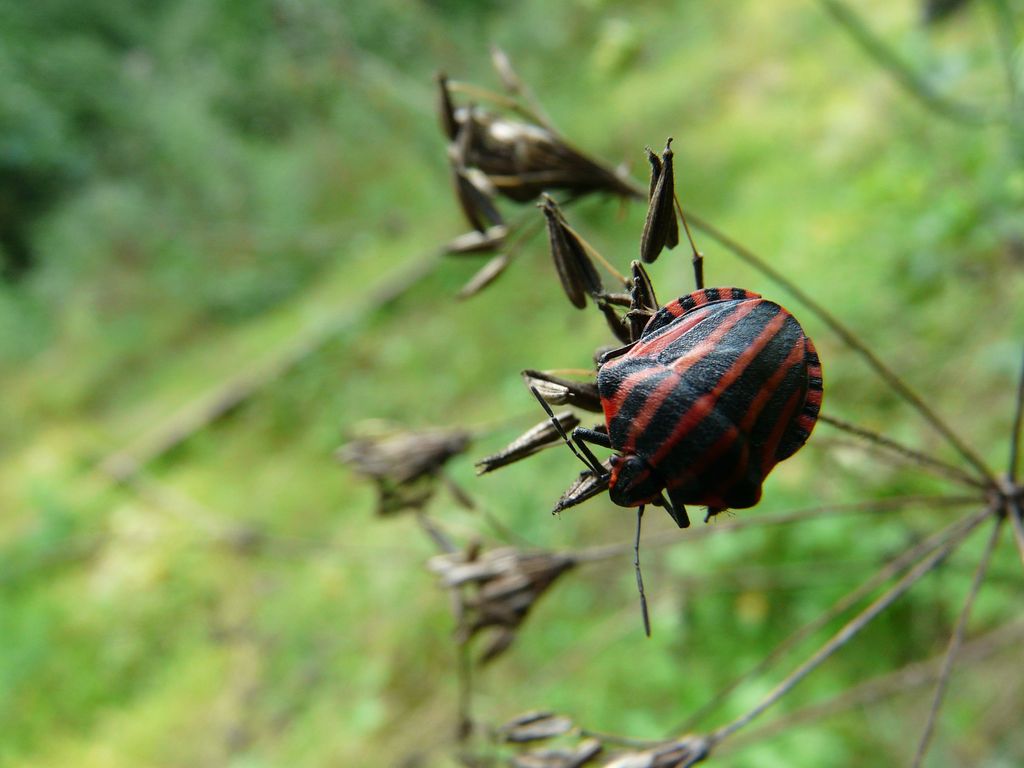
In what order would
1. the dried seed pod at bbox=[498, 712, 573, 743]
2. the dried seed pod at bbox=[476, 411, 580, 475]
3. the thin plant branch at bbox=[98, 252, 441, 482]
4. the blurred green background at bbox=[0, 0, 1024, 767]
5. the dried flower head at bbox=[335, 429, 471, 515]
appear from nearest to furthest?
the dried seed pod at bbox=[476, 411, 580, 475] < the dried seed pod at bbox=[498, 712, 573, 743] < the dried flower head at bbox=[335, 429, 471, 515] < the blurred green background at bbox=[0, 0, 1024, 767] < the thin plant branch at bbox=[98, 252, 441, 482]

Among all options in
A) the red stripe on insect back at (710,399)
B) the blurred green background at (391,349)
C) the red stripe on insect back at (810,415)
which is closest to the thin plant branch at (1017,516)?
the blurred green background at (391,349)

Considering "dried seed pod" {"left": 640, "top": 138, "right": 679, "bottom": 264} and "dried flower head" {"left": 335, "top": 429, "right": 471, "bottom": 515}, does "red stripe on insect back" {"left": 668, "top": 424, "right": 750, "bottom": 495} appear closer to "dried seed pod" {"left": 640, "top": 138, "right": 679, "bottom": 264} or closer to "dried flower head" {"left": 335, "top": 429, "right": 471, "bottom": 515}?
"dried seed pod" {"left": 640, "top": 138, "right": 679, "bottom": 264}

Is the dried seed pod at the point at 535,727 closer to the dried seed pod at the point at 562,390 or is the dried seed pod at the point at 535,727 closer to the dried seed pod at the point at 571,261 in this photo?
the dried seed pod at the point at 562,390

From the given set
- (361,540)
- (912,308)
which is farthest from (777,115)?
(361,540)

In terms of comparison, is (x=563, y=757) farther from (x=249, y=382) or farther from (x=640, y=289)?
(x=249, y=382)

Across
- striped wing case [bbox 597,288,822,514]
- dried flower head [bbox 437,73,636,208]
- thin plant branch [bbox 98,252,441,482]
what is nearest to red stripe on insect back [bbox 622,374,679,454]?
striped wing case [bbox 597,288,822,514]
